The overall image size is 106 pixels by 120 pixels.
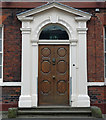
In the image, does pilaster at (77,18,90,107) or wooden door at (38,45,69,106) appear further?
wooden door at (38,45,69,106)

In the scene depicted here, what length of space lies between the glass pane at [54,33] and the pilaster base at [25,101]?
2307 mm

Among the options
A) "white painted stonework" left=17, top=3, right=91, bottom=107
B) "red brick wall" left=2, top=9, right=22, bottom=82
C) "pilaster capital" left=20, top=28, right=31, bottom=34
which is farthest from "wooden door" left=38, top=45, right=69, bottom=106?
"red brick wall" left=2, top=9, right=22, bottom=82

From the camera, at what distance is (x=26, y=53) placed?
261 inches

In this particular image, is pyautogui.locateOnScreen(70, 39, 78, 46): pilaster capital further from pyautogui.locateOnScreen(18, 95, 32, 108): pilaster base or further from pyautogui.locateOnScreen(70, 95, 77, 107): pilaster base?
pyautogui.locateOnScreen(18, 95, 32, 108): pilaster base

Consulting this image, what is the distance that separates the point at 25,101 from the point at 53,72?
1.48 m

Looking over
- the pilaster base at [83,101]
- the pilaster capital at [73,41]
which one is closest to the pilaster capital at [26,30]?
the pilaster capital at [73,41]

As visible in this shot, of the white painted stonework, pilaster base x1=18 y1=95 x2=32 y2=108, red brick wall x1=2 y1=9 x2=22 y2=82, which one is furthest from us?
red brick wall x1=2 y1=9 x2=22 y2=82

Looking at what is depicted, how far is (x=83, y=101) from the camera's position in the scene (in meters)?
6.46

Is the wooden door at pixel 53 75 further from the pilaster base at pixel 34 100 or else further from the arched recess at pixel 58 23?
the arched recess at pixel 58 23

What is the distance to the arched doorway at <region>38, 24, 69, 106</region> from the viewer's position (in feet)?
22.0

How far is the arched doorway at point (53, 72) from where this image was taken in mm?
6715

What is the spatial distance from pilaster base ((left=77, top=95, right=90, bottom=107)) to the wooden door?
48 cm

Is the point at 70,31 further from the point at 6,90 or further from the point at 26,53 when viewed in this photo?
the point at 6,90

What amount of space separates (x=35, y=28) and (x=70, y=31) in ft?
4.34
